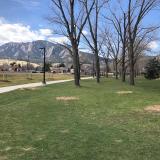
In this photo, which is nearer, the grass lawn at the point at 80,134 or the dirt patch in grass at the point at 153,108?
the grass lawn at the point at 80,134

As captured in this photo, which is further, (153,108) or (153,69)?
(153,69)

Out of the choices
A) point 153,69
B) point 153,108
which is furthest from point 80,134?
point 153,69

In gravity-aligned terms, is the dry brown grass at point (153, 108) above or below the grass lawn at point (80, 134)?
above

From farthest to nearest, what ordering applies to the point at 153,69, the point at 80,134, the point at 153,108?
the point at 153,69, the point at 153,108, the point at 80,134

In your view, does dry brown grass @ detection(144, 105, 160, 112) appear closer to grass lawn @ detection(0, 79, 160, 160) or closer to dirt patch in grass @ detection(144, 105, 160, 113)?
dirt patch in grass @ detection(144, 105, 160, 113)

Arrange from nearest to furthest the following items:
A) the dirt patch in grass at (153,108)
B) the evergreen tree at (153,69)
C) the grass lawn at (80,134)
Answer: the grass lawn at (80,134), the dirt patch in grass at (153,108), the evergreen tree at (153,69)

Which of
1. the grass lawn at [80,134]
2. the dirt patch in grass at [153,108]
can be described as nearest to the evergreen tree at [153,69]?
the dirt patch in grass at [153,108]

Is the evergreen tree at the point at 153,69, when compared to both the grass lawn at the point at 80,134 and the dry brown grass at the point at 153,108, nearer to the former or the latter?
the dry brown grass at the point at 153,108

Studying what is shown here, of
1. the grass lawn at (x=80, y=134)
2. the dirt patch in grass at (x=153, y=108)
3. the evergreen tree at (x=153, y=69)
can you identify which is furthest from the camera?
the evergreen tree at (x=153, y=69)

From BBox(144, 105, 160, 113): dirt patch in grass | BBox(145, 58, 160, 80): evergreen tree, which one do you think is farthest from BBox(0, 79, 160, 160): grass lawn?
BBox(145, 58, 160, 80): evergreen tree

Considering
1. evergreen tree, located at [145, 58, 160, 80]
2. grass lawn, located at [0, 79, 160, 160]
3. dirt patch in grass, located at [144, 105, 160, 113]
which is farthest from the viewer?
evergreen tree, located at [145, 58, 160, 80]

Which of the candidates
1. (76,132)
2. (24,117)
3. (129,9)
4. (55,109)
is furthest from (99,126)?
(129,9)

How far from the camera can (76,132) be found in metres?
10.9

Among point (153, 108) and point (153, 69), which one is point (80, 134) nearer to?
point (153, 108)
